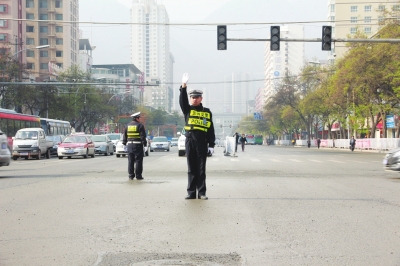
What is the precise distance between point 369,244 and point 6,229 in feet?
14.8

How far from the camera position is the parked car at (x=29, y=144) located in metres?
34.9

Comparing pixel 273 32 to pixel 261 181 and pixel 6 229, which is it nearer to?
pixel 261 181

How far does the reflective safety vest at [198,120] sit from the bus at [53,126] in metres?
39.8

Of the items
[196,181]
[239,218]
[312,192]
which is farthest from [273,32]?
[239,218]

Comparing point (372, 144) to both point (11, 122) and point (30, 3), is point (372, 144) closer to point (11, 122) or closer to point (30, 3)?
point (11, 122)

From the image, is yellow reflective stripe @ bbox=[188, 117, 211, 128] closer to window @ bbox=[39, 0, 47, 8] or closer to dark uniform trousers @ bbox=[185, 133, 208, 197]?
dark uniform trousers @ bbox=[185, 133, 208, 197]

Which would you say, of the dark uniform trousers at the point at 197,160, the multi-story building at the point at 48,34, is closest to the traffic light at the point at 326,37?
the dark uniform trousers at the point at 197,160

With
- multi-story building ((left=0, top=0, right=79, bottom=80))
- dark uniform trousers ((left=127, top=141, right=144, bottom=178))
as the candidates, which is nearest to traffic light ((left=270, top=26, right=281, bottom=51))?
dark uniform trousers ((left=127, top=141, right=144, bottom=178))

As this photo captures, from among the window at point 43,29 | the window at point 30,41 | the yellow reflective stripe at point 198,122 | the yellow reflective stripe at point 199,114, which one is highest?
the window at point 43,29

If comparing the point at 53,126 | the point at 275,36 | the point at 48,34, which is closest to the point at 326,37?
the point at 275,36

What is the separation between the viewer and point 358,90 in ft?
172

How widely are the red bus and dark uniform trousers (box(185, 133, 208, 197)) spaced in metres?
29.7

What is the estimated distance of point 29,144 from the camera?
35.1m

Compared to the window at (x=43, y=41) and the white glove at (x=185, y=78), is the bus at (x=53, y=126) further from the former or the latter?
the window at (x=43, y=41)
